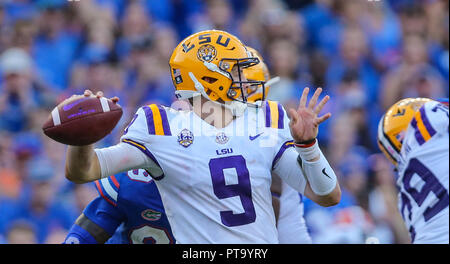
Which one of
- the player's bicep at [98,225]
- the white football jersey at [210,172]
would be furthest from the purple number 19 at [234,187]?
the player's bicep at [98,225]

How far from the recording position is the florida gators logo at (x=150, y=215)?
480cm

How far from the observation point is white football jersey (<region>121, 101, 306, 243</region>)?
418cm

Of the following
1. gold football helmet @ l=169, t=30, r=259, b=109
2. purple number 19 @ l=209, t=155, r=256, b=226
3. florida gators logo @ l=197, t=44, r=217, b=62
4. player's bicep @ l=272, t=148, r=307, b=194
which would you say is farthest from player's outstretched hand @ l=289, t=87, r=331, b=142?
florida gators logo @ l=197, t=44, r=217, b=62

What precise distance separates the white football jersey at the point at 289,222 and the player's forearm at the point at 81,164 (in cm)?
173

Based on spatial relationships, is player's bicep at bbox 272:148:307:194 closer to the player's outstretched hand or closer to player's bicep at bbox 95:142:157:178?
the player's outstretched hand

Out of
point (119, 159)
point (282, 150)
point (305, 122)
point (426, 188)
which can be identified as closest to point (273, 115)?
point (282, 150)

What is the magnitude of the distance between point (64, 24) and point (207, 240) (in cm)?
581

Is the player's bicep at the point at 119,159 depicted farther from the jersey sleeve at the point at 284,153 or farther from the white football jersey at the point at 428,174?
the white football jersey at the point at 428,174

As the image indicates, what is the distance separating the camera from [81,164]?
3980mm

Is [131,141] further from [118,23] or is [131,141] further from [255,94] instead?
[118,23]

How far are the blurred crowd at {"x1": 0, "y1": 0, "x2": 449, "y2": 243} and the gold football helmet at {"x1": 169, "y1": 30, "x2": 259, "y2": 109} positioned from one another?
3012 millimetres

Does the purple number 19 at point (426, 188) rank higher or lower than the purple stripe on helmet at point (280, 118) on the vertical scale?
lower
